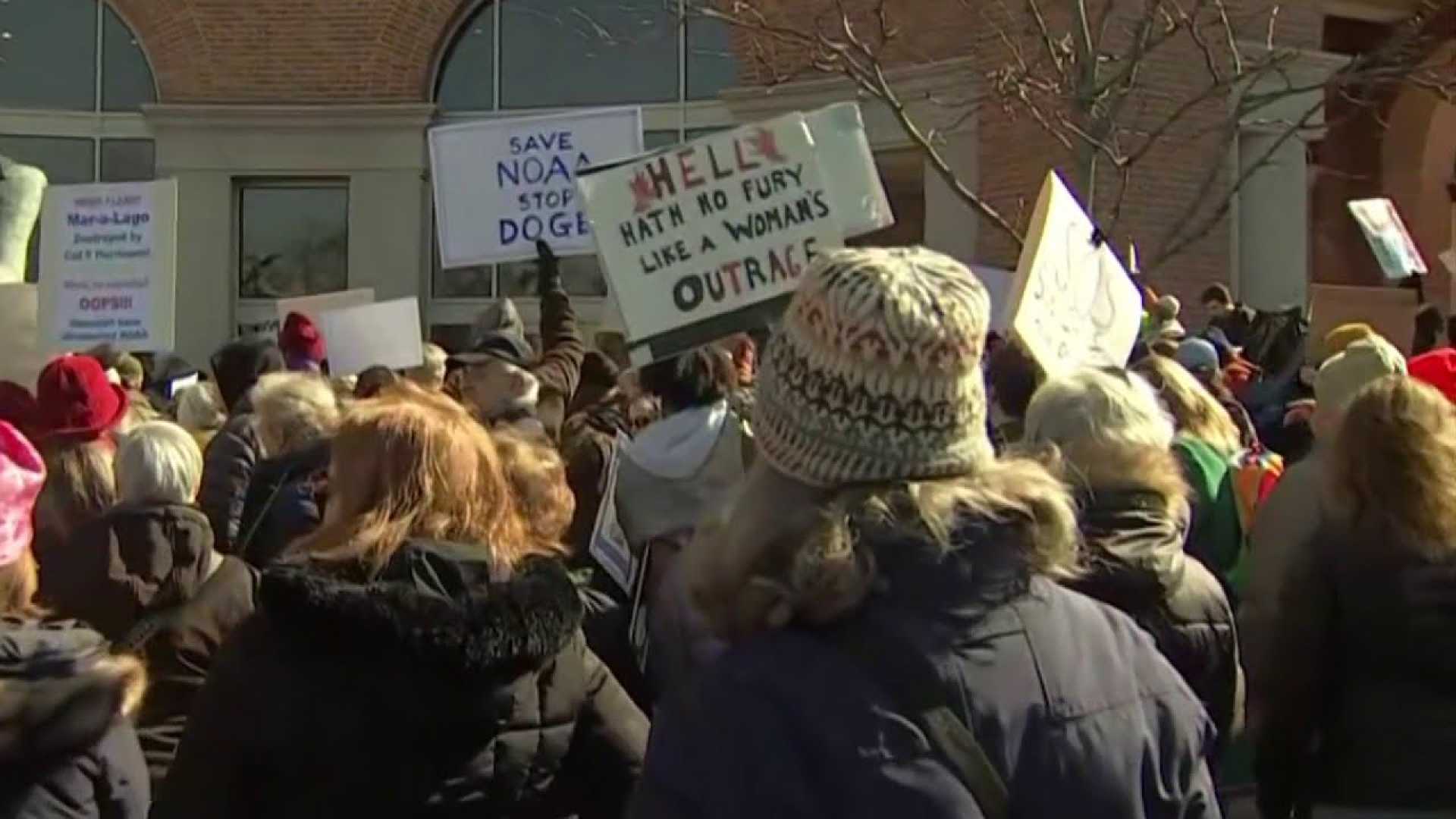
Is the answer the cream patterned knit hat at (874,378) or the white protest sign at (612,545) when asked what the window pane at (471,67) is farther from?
the cream patterned knit hat at (874,378)

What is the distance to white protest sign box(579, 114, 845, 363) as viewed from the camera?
630 cm

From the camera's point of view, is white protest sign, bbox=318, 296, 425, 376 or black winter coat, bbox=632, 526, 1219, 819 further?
white protest sign, bbox=318, 296, 425, 376

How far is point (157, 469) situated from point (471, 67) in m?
15.6

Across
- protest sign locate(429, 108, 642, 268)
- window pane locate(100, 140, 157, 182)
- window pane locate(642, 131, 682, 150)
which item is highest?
window pane locate(642, 131, 682, 150)

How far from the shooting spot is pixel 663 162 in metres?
6.55

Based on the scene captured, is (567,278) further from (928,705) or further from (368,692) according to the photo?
(928,705)

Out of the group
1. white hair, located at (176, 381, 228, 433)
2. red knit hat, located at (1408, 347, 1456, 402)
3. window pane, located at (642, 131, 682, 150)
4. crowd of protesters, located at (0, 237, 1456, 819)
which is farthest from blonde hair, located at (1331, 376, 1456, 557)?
window pane, located at (642, 131, 682, 150)

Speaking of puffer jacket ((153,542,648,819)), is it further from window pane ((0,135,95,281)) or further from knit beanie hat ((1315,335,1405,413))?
window pane ((0,135,95,281))

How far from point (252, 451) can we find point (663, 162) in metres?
1.65

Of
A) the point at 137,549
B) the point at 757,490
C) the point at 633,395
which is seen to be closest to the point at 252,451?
the point at 633,395

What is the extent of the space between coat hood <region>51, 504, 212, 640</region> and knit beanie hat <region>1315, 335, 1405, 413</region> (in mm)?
3072

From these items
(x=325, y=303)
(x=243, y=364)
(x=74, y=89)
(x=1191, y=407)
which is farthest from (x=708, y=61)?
(x=1191, y=407)

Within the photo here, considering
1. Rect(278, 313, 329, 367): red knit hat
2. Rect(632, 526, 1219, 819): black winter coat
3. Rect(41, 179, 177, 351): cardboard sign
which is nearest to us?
Rect(632, 526, 1219, 819): black winter coat

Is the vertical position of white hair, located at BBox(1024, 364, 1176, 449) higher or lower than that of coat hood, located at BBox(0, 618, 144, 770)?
higher
